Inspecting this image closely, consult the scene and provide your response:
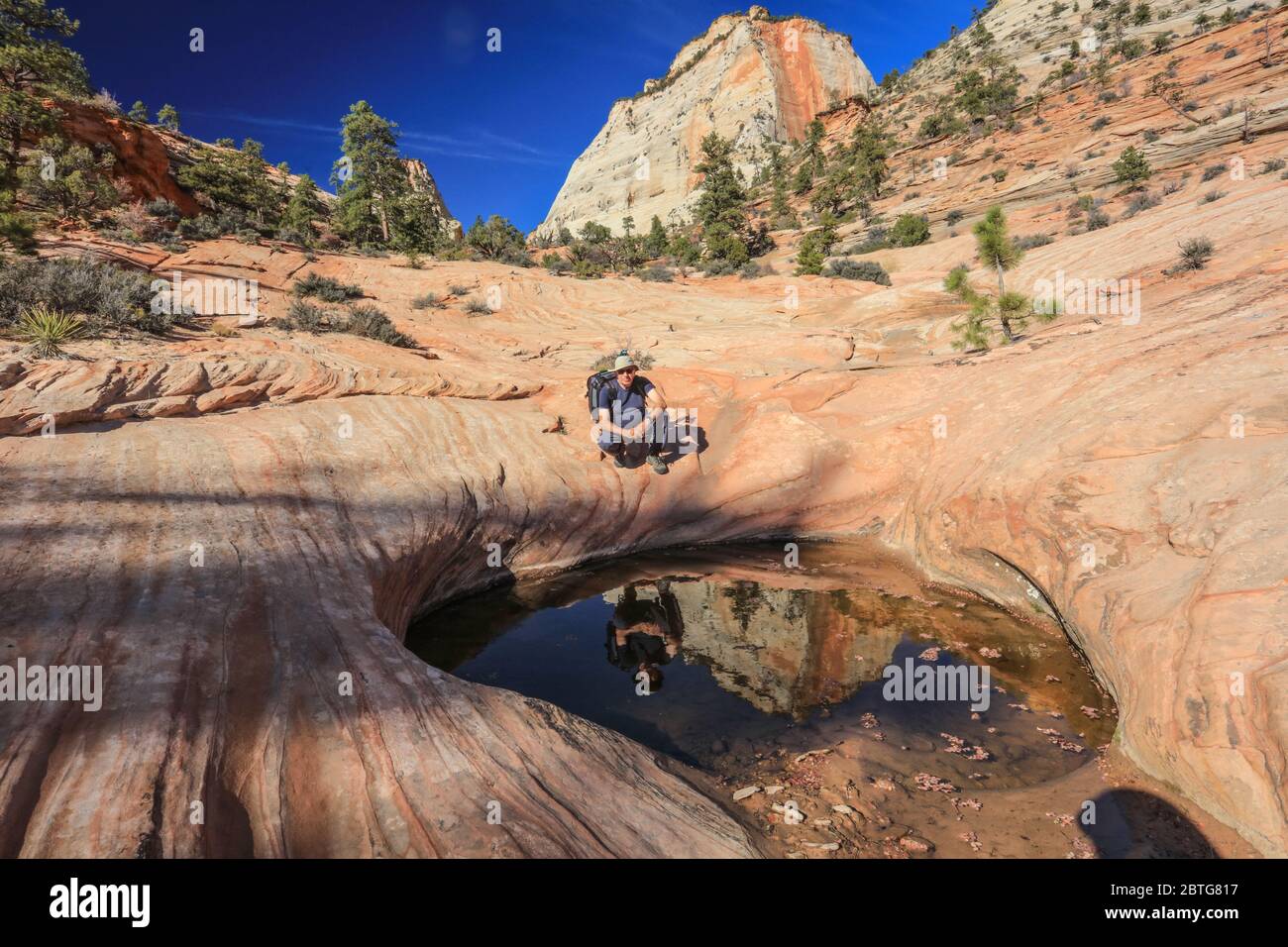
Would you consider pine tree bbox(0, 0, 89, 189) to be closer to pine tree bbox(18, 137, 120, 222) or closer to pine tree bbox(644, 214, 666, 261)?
pine tree bbox(18, 137, 120, 222)

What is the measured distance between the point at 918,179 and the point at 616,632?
60.6 m

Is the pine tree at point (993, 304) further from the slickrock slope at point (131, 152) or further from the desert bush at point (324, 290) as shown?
the slickrock slope at point (131, 152)

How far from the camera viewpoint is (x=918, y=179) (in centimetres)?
5366

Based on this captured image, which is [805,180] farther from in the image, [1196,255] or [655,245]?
[1196,255]

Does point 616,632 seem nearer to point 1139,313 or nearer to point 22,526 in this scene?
point 22,526

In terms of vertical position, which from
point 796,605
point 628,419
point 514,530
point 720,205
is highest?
point 720,205

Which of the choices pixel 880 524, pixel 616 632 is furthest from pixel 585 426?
pixel 880 524

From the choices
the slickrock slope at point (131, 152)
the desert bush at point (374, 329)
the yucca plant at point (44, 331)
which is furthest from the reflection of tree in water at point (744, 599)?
the slickrock slope at point (131, 152)

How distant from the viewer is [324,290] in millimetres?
19938

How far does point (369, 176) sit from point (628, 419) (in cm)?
3815

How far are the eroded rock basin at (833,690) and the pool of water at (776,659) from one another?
0.03 metres

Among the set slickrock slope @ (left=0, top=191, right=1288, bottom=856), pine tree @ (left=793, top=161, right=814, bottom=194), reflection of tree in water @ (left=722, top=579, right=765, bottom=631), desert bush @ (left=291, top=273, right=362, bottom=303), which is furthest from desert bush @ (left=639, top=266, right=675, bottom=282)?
pine tree @ (left=793, top=161, right=814, bottom=194)

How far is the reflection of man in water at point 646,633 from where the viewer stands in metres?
7.39

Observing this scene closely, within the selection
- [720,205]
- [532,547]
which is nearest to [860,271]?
[720,205]
